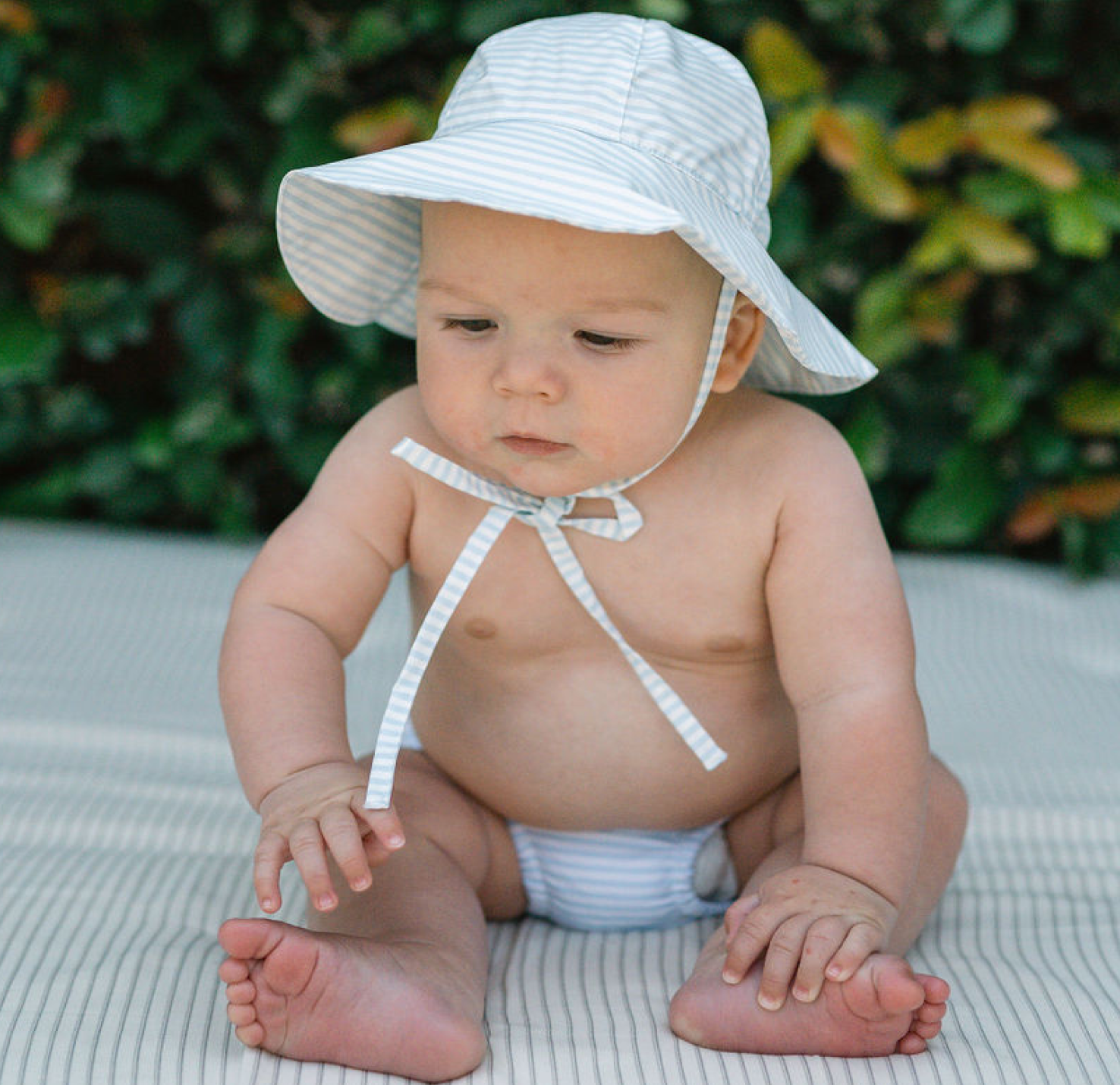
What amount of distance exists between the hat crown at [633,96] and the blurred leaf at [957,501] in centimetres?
124

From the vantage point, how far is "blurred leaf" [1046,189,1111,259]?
6.95 feet

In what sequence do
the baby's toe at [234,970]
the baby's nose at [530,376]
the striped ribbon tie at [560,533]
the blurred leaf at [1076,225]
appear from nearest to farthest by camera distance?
the baby's toe at [234,970], the baby's nose at [530,376], the striped ribbon tie at [560,533], the blurred leaf at [1076,225]

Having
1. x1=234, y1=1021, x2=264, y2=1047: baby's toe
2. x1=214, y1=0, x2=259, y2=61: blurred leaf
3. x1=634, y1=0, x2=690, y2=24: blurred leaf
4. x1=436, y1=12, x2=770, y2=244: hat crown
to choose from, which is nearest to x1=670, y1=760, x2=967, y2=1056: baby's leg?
x1=234, y1=1021, x2=264, y2=1047: baby's toe

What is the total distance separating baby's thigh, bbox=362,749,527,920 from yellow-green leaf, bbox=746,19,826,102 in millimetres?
1270

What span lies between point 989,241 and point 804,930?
1.43m

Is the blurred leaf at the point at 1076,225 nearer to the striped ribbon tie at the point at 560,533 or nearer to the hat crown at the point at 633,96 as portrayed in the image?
the hat crown at the point at 633,96

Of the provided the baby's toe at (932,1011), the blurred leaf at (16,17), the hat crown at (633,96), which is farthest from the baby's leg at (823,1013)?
the blurred leaf at (16,17)

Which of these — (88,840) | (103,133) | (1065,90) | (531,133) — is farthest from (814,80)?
(88,840)

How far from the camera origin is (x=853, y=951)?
1000 mm

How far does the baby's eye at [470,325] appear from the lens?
3.71ft

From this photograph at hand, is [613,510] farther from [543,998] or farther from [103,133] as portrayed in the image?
[103,133]

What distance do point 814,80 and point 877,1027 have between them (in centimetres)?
158

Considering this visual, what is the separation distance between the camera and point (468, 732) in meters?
1.28

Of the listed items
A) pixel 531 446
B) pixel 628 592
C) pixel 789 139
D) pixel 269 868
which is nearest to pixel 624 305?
pixel 531 446
